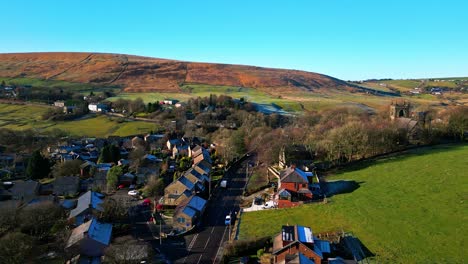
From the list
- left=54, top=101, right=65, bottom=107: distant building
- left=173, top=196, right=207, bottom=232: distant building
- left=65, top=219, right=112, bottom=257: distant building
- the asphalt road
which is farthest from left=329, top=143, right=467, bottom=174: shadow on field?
left=54, top=101, right=65, bottom=107: distant building

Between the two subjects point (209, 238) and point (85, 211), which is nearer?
point (209, 238)

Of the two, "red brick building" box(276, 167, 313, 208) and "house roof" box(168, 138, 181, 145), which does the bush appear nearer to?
"red brick building" box(276, 167, 313, 208)

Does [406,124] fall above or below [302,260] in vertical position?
above

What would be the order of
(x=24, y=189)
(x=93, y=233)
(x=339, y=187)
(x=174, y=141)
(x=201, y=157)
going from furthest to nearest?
1. (x=174, y=141)
2. (x=201, y=157)
3. (x=24, y=189)
4. (x=339, y=187)
5. (x=93, y=233)

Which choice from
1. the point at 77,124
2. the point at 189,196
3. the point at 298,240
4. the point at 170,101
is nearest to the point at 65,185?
the point at 189,196

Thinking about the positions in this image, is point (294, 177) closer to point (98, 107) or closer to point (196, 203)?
point (196, 203)

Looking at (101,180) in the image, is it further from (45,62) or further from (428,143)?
(45,62)

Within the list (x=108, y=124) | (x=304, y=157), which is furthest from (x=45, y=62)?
(x=304, y=157)

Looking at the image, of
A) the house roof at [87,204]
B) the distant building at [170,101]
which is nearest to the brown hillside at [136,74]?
the distant building at [170,101]
